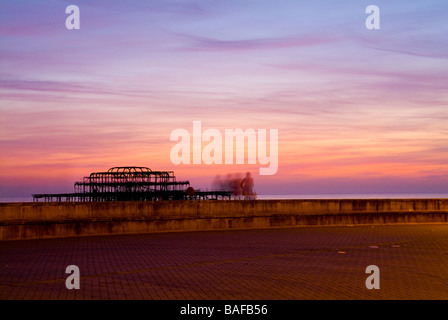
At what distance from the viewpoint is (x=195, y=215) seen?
2344 centimetres

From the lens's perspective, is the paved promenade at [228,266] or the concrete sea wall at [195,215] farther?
the concrete sea wall at [195,215]

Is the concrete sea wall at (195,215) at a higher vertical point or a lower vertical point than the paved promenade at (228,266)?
higher

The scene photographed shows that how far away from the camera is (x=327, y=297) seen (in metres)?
9.23

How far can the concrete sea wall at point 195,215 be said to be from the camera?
19969 millimetres

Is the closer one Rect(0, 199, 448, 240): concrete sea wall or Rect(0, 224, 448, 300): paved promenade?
Rect(0, 224, 448, 300): paved promenade

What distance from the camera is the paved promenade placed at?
382 inches

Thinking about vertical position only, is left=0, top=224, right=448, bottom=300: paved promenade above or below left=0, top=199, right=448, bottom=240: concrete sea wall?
below

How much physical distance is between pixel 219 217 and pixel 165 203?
2546mm

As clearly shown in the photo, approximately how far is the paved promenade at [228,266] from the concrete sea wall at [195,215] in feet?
3.18

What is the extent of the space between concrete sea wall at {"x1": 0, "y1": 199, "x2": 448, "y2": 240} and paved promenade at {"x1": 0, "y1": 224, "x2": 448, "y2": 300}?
0.97 meters
